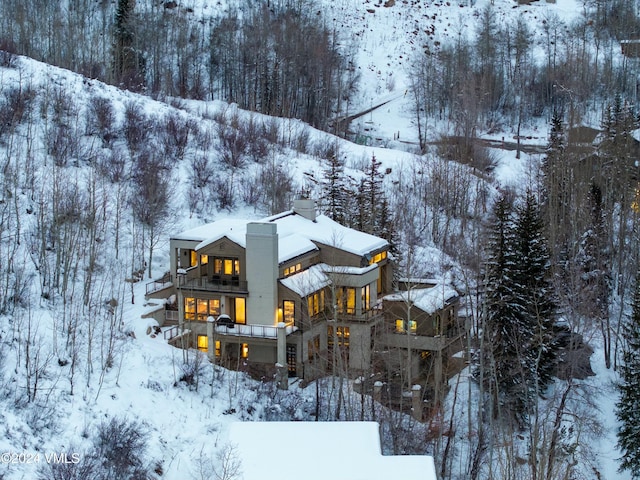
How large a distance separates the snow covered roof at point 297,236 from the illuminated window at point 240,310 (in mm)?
2479

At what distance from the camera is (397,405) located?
32.7 metres

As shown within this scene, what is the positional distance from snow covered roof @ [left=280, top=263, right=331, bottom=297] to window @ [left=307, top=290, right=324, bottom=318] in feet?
1.48

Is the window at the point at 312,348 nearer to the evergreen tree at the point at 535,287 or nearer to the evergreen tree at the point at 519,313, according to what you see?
the evergreen tree at the point at 519,313

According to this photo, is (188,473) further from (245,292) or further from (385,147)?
(385,147)

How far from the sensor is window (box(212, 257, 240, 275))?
35.4 m

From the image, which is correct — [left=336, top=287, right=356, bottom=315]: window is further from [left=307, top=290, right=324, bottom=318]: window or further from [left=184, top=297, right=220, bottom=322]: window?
[left=184, top=297, right=220, bottom=322]: window

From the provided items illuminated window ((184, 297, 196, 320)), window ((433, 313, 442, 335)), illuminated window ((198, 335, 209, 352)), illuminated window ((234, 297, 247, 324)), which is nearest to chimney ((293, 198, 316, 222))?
illuminated window ((234, 297, 247, 324))

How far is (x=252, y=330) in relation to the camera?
1328 inches

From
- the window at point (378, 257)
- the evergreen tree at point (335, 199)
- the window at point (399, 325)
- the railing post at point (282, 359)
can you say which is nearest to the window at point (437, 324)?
the window at point (399, 325)

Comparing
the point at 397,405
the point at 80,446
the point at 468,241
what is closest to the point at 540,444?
the point at 397,405

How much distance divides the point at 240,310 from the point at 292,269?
9.57 feet

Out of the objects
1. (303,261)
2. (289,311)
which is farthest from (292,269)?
(289,311)

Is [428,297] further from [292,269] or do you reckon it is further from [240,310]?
[240,310]

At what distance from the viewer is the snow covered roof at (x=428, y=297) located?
34844mm
